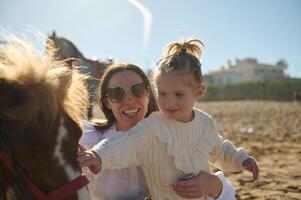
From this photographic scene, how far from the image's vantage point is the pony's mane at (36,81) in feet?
6.80

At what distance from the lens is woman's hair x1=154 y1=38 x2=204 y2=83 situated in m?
2.98

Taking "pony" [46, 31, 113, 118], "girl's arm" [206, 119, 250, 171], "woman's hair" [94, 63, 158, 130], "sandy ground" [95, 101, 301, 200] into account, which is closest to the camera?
"girl's arm" [206, 119, 250, 171]

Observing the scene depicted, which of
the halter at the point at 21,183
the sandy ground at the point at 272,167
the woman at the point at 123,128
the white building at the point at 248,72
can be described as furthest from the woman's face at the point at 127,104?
the white building at the point at 248,72

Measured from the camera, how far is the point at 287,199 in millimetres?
5059

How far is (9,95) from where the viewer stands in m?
2.02

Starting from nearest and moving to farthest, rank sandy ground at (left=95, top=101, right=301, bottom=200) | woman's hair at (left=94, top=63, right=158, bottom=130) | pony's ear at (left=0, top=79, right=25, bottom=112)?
1. pony's ear at (left=0, top=79, right=25, bottom=112)
2. woman's hair at (left=94, top=63, right=158, bottom=130)
3. sandy ground at (left=95, top=101, right=301, bottom=200)

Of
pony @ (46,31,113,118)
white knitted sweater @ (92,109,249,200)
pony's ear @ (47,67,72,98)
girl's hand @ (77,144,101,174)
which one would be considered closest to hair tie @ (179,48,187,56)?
white knitted sweater @ (92,109,249,200)

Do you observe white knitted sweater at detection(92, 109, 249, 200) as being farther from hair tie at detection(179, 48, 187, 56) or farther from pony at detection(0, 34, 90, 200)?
pony at detection(0, 34, 90, 200)

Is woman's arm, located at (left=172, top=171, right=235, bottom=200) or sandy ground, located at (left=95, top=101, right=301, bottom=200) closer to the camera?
woman's arm, located at (left=172, top=171, right=235, bottom=200)

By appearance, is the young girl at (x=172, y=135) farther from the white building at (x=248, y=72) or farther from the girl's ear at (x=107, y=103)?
the white building at (x=248, y=72)

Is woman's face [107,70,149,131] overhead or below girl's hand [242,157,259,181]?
overhead

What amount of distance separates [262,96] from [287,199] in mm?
56084

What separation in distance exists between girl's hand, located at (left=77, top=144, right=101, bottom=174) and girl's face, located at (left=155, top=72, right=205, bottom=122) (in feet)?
2.25

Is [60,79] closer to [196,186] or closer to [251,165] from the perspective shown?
[196,186]
